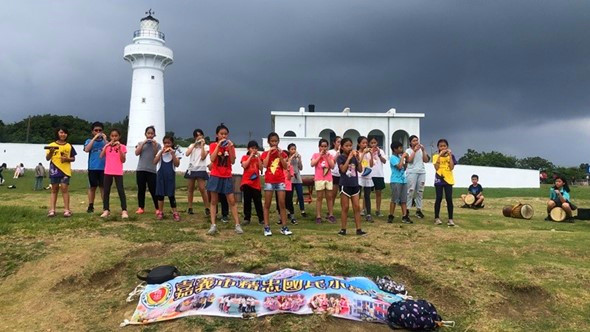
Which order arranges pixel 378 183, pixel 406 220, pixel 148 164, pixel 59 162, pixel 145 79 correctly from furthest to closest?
pixel 145 79
pixel 378 183
pixel 406 220
pixel 148 164
pixel 59 162

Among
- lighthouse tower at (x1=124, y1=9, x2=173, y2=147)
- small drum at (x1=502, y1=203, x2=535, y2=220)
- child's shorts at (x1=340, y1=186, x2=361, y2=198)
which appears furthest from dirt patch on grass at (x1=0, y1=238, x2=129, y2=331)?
lighthouse tower at (x1=124, y1=9, x2=173, y2=147)

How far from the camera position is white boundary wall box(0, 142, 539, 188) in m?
26.5

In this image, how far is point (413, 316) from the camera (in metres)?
4.25

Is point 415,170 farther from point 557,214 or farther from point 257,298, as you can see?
point 257,298

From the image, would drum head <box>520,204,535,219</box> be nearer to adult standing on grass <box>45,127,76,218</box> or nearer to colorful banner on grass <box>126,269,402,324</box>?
colorful banner on grass <box>126,269,402,324</box>

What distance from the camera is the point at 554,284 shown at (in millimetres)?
5266

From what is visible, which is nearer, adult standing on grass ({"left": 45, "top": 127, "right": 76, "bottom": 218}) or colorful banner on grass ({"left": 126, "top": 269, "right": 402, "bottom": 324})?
colorful banner on grass ({"left": 126, "top": 269, "right": 402, "bottom": 324})

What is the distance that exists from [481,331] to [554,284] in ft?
5.09

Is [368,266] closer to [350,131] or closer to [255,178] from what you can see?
[255,178]

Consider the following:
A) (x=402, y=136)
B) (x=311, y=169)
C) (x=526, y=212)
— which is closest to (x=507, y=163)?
(x=402, y=136)

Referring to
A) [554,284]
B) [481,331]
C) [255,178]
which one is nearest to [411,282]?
[481,331]

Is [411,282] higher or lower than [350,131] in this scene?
lower

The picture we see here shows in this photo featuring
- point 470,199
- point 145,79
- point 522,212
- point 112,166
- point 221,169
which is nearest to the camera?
point 221,169

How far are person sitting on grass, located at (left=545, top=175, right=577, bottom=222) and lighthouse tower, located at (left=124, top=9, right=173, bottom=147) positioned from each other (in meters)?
32.3
